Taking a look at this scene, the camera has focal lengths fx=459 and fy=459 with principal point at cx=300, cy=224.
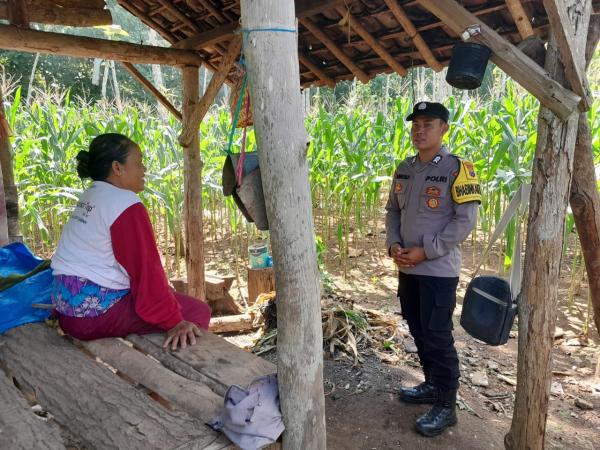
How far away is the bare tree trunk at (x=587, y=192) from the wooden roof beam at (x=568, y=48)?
6.9 inches

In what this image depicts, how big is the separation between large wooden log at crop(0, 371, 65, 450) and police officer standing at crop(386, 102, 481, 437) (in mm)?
1974

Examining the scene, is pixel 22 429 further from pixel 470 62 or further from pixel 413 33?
pixel 413 33

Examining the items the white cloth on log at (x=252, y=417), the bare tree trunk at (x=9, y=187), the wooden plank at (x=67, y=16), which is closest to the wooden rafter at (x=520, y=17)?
the white cloth on log at (x=252, y=417)

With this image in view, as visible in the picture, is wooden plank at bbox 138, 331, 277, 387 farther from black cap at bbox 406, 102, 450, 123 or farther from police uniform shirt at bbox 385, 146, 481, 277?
black cap at bbox 406, 102, 450, 123

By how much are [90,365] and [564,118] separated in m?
2.44

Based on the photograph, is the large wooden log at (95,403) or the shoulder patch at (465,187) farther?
the shoulder patch at (465,187)

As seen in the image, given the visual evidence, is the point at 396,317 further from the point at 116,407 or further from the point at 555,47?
the point at 116,407

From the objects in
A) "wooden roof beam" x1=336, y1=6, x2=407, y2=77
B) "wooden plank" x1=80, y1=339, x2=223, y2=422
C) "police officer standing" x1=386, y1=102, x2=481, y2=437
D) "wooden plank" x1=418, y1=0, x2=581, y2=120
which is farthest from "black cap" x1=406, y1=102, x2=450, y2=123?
"wooden plank" x1=80, y1=339, x2=223, y2=422

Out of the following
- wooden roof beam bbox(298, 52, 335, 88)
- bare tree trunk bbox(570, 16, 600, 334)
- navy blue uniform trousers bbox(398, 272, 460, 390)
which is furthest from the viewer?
wooden roof beam bbox(298, 52, 335, 88)

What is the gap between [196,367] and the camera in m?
1.95

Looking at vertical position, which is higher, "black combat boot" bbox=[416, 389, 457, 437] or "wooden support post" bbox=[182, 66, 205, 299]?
"wooden support post" bbox=[182, 66, 205, 299]

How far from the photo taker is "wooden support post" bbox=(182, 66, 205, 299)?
15.1 ft

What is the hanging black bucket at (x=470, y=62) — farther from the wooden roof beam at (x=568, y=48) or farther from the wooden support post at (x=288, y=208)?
the wooden support post at (x=288, y=208)

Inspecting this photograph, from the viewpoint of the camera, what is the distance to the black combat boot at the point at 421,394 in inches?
127
